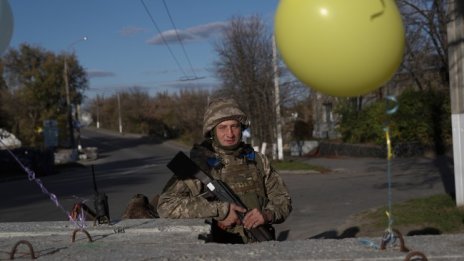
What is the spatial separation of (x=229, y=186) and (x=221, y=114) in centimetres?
45

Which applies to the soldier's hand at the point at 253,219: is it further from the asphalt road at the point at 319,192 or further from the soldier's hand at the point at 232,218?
the asphalt road at the point at 319,192

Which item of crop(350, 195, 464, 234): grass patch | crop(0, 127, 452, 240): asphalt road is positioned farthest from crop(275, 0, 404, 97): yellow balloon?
crop(0, 127, 452, 240): asphalt road

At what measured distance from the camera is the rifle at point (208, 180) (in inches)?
131

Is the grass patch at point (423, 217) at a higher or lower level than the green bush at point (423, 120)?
lower

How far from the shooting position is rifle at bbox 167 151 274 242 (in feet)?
11.0

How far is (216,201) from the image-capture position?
10.9ft

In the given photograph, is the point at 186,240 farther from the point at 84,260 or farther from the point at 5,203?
the point at 5,203

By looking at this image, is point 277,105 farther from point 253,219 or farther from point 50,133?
point 253,219

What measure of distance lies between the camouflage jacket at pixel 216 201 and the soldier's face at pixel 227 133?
66 millimetres

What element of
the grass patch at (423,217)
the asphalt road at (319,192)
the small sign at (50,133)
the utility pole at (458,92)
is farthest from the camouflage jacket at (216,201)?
the small sign at (50,133)

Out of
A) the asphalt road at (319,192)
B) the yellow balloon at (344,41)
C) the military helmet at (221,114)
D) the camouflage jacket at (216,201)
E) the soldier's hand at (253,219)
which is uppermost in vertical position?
the yellow balloon at (344,41)

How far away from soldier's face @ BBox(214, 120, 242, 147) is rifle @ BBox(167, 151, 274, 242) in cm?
28

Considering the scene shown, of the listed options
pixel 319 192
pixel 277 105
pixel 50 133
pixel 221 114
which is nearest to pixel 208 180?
pixel 221 114

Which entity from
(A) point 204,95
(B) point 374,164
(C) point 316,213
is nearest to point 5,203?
(C) point 316,213
